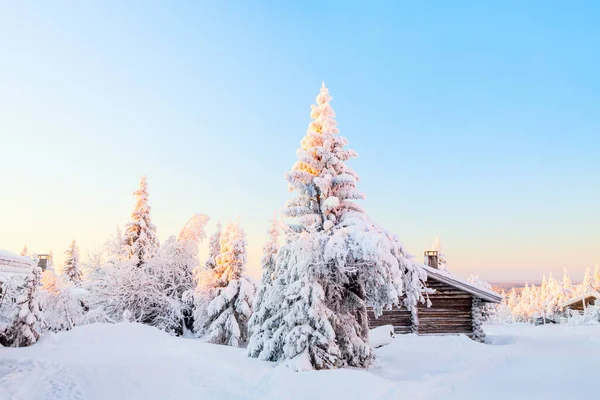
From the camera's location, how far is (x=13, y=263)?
13.4 m

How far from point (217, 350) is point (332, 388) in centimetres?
701

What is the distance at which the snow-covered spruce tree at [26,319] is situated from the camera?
15.4 m

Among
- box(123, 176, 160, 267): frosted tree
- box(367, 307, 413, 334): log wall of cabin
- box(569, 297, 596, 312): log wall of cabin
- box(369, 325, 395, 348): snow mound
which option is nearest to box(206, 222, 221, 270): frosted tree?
box(123, 176, 160, 267): frosted tree

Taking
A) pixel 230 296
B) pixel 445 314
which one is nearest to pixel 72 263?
pixel 230 296

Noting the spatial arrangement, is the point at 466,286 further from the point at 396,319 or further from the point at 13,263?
the point at 13,263

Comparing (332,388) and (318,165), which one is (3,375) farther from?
(318,165)

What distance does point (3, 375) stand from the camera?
949cm

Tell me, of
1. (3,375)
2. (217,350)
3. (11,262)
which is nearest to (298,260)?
(217,350)

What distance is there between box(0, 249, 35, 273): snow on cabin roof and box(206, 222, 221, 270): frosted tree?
14.6 metres

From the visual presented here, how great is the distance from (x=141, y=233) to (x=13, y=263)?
17156mm

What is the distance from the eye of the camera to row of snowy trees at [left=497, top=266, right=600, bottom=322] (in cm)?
6254

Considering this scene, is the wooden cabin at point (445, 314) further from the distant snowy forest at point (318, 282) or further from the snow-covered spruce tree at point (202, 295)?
the snow-covered spruce tree at point (202, 295)

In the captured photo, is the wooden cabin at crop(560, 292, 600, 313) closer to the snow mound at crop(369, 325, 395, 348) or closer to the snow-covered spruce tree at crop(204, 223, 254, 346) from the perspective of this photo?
the snow mound at crop(369, 325, 395, 348)

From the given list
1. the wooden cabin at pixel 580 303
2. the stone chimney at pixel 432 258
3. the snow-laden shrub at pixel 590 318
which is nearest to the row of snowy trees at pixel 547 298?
the wooden cabin at pixel 580 303
